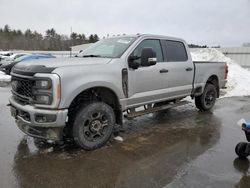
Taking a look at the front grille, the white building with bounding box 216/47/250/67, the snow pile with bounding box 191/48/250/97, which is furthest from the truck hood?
the white building with bounding box 216/47/250/67

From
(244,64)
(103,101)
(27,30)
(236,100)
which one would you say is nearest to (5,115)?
(103,101)

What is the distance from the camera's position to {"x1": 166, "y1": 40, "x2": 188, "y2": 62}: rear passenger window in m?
6.04

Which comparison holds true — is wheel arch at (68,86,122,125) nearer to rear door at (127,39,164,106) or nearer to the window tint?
rear door at (127,39,164,106)

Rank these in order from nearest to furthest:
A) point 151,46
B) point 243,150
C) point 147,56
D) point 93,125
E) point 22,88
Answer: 1. point 243,150
2. point 22,88
3. point 93,125
4. point 147,56
5. point 151,46

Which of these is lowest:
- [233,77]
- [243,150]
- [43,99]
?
[243,150]

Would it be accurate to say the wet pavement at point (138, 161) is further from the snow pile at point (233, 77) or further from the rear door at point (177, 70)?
the snow pile at point (233, 77)

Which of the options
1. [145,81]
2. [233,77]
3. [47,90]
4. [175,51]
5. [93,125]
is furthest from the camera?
[233,77]

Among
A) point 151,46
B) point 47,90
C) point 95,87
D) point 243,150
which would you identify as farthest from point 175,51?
point 47,90

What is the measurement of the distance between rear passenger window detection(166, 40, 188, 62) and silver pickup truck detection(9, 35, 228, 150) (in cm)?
3

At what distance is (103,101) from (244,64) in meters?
15.0

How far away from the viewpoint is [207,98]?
7.59 m

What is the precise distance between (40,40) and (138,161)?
288 ft

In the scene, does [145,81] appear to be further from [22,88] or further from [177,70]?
[22,88]

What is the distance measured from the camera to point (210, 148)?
468 cm
